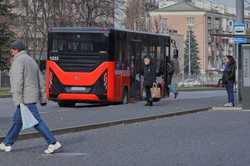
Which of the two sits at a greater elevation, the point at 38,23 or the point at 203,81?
the point at 38,23

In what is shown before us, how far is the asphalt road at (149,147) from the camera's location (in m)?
11.8

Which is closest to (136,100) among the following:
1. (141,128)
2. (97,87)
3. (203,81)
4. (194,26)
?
(97,87)

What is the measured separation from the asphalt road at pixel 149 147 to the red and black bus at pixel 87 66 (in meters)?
7.49

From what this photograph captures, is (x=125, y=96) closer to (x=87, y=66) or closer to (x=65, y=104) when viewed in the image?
(x=65, y=104)

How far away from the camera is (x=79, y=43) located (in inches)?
1085

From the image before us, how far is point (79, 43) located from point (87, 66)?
1092 mm

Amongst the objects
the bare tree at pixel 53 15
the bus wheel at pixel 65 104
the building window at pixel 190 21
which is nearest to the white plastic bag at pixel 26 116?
the bus wheel at pixel 65 104

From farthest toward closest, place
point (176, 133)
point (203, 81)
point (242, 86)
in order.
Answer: point (203, 81) < point (242, 86) < point (176, 133)

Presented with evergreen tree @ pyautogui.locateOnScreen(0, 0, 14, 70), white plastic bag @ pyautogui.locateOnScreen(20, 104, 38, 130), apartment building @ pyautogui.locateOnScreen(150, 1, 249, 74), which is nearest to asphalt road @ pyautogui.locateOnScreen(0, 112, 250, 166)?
white plastic bag @ pyautogui.locateOnScreen(20, 104, 38, 130)

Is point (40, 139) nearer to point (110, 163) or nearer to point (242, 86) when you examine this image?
point (110, 163)

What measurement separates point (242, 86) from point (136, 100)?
19.5ft

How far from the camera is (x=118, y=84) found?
27.7 meters

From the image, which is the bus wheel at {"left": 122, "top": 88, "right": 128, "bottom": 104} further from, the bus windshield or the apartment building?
the apartment building

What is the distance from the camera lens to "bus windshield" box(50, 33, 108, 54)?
27328 millimetres
